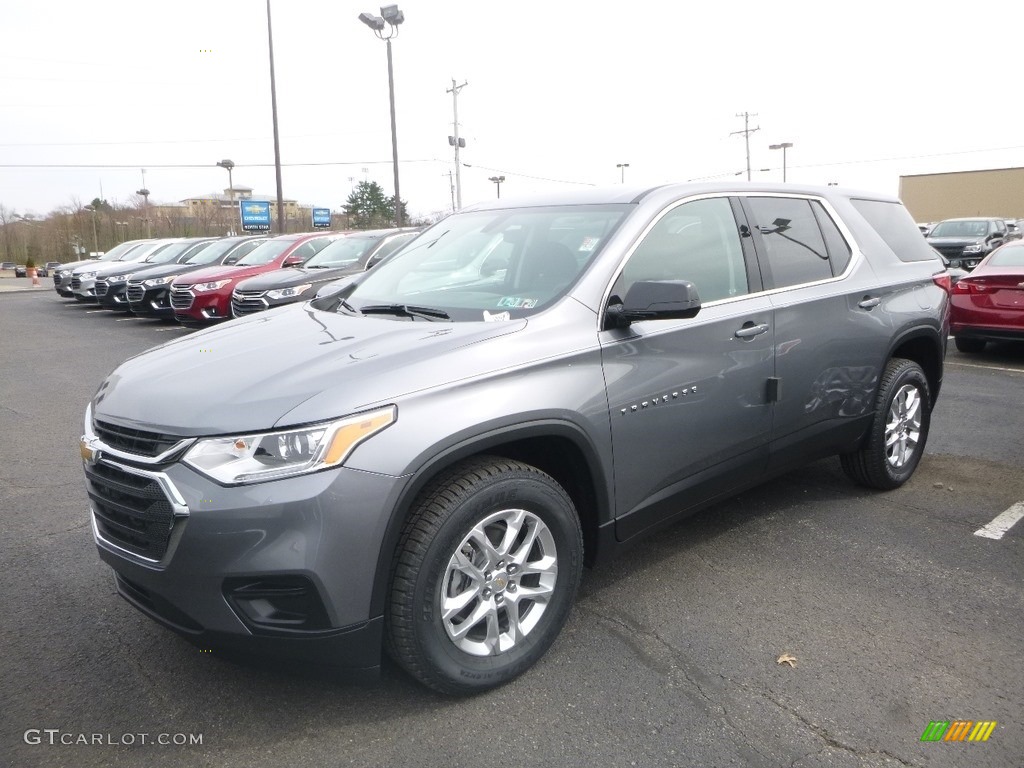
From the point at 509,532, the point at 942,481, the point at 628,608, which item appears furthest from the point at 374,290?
the point at 942,481

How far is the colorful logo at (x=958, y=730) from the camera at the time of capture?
2.64 metres

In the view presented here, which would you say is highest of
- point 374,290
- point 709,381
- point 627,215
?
point 627,215

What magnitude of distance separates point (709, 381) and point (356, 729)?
1968mm

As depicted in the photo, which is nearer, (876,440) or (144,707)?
(144,707)

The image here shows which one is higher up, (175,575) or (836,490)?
(175,575)

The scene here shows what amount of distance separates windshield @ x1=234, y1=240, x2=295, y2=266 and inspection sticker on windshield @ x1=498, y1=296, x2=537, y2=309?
11933mm

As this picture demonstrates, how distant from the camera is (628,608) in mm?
3520

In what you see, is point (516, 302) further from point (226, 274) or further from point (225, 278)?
point (226, 274)

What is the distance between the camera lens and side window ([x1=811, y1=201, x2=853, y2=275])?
4.46 meters

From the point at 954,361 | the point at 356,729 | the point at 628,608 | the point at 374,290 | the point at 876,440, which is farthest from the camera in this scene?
the point at 954,361

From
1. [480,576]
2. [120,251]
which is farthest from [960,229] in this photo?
[480,576]

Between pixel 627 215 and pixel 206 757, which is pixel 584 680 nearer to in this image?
pixel 206 757

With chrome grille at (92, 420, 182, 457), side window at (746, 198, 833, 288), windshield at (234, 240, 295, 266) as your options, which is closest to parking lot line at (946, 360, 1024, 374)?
side window at (746, 198, 833, 288)

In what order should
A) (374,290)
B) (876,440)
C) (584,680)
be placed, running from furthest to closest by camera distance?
1. (876,440)
2. (374,290)
3. (584,680)
